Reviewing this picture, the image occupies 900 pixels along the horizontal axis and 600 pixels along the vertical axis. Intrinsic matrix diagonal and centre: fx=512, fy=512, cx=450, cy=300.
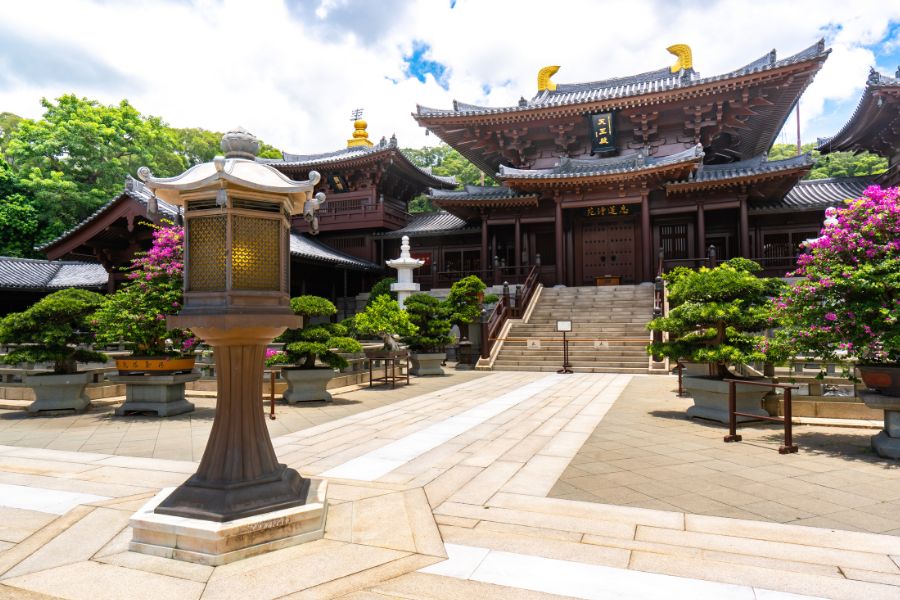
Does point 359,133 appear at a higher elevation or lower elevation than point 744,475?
higher

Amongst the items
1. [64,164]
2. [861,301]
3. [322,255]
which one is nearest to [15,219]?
[64,164]

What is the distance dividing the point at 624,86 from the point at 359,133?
14.9 metres

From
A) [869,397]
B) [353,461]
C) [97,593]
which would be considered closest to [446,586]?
[97,593]

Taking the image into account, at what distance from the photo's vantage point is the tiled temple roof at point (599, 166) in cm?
1944

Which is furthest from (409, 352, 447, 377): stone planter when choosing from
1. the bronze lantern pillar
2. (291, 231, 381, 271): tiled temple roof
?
the bronze lantern pillar

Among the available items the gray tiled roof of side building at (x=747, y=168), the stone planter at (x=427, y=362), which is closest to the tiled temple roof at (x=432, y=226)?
the gray tiled roof of side building at (x=747, y=168)

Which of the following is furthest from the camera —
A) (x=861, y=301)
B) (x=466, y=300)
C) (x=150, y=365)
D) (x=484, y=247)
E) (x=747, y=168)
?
(x=484, y=247)

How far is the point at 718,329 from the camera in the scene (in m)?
7.61

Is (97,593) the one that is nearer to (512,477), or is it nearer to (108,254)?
(512,477)

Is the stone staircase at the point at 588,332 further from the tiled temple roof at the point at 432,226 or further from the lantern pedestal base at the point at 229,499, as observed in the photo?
the lantern pedestal base at the point at 229,499

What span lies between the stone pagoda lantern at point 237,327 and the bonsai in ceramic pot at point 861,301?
19.0ft

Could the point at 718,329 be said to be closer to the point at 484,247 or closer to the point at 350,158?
the point at 484,247

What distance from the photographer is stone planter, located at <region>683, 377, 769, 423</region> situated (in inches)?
281

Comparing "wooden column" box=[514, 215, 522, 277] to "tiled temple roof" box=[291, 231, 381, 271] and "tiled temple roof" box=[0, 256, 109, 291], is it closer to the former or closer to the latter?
"tiled temple roof" box=[291, 231, 381, 271]
